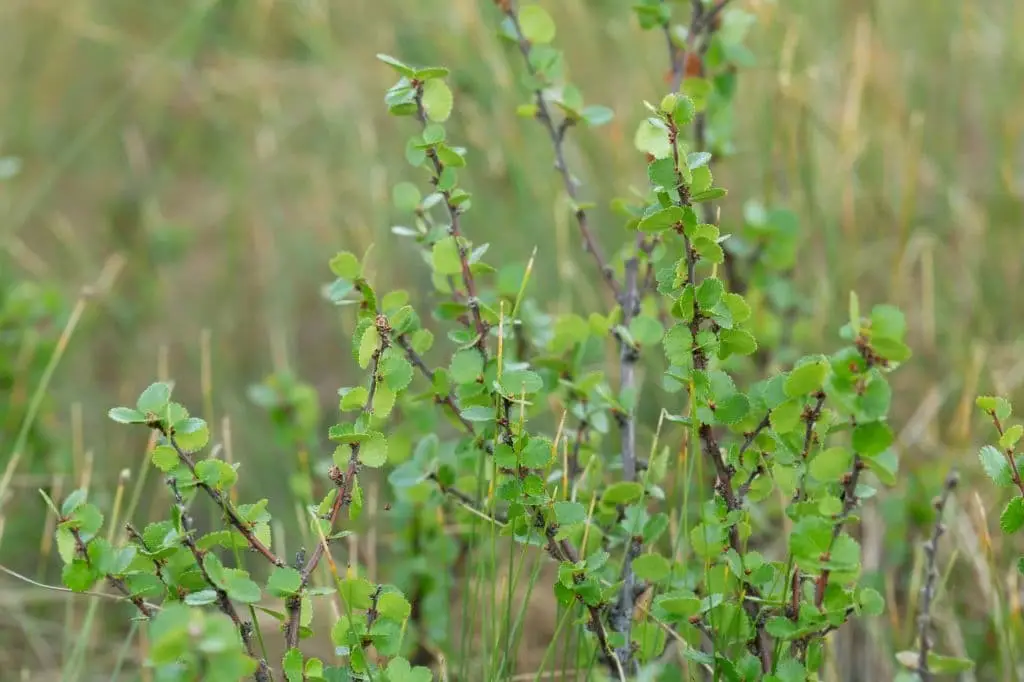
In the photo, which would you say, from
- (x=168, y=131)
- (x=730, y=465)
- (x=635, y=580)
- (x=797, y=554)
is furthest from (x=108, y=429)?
(x=797, y=554)

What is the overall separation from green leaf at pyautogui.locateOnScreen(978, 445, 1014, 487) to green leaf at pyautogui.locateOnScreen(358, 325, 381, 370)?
56 cm

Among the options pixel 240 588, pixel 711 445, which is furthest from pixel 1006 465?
pixel 240 588

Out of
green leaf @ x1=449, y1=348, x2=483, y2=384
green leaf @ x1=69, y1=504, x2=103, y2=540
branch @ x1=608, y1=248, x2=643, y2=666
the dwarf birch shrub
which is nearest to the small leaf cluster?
the dwarf birch shrub

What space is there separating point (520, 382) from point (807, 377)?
0.28m

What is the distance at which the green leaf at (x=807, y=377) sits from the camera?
846 mm

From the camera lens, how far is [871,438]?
33.2 inches

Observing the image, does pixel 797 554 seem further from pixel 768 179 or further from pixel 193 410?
pixel 193 410

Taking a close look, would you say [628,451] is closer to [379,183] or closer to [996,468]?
[996,468]

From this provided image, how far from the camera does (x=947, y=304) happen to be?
2186 millimetres

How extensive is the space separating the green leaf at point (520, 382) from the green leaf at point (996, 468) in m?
0.41

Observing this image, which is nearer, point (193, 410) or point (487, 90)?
point (193, 410)

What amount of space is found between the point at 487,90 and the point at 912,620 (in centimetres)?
151

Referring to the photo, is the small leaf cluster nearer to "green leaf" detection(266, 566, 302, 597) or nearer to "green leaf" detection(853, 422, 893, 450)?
"green leaf" detection(853, 422, 893, 450)

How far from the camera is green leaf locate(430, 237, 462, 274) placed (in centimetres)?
112
